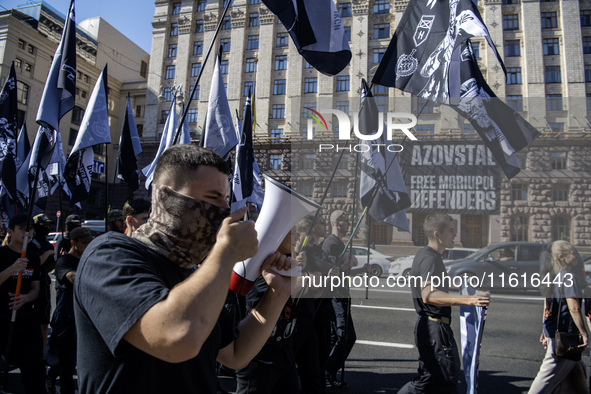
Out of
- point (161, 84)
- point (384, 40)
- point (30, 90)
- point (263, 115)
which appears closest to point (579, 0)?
point (384, 40)

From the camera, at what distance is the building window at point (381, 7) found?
33250 mm

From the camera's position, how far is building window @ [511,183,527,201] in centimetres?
346

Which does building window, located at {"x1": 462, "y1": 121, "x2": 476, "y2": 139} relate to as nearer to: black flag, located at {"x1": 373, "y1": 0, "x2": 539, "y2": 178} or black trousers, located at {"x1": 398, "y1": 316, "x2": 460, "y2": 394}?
black flag, located at {"x1": 373, "y1": 0, "x2": 539, "y2": 178}

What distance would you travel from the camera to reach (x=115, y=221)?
5.37m

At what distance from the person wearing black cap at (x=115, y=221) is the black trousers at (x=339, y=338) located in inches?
122

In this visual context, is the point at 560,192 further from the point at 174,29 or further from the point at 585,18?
the point at 174,29

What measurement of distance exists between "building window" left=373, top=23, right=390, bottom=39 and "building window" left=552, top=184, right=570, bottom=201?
33.0 metres

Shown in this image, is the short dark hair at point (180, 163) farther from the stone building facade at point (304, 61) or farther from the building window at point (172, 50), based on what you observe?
the building window at point (172, 50)

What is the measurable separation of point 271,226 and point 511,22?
37.2 meters

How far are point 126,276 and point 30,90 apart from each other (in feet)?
147

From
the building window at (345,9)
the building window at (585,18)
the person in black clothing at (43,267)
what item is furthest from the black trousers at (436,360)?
the building window at (585,18)

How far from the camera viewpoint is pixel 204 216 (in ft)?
4.94

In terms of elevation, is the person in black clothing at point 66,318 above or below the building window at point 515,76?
below

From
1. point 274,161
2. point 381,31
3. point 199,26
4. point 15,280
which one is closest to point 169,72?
point 199,26
